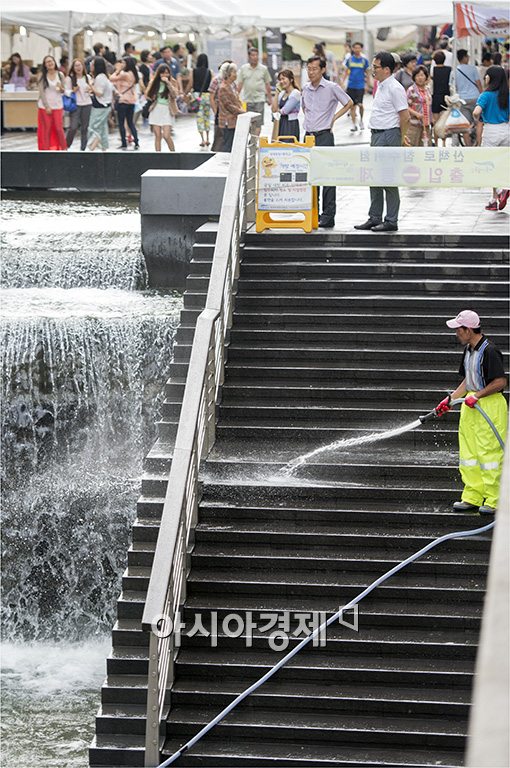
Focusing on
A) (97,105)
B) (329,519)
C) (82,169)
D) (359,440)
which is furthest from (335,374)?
(97,105)

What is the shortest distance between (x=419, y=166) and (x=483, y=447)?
4431 millimetres

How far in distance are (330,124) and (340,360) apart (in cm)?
364

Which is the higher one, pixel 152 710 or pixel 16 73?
pixel 16 73

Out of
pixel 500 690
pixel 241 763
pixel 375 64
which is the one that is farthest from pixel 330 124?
pixel 500 690

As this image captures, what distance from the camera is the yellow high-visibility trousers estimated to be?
30.1 feet

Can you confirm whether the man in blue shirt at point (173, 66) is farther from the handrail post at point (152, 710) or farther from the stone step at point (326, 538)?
the handrail post at point (152, 710)

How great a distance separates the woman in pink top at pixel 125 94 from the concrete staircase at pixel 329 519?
36.4 ft

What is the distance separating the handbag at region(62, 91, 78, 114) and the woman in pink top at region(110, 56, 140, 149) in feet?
3.19

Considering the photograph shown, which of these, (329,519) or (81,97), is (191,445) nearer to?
(329,519)

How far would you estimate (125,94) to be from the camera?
23516mm

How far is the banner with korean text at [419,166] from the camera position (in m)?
12.7

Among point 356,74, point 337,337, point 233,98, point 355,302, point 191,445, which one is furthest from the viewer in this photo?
point 356,74

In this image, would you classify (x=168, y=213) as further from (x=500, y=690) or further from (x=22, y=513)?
(x=500, y=690)

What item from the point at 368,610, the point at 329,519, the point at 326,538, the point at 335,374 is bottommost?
the point at 368,610
